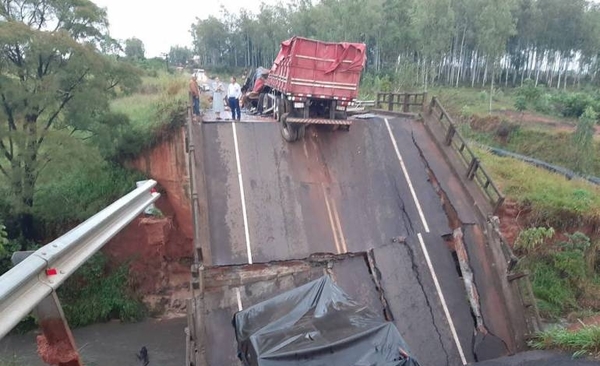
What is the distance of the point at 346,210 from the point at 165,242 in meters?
9.90

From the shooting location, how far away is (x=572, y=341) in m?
8.07

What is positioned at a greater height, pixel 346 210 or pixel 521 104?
pixel 521 104

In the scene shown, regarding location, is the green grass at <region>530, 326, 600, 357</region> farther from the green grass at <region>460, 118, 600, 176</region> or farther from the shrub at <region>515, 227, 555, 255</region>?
the green grass at <region>460, 118, 600, 176</region>


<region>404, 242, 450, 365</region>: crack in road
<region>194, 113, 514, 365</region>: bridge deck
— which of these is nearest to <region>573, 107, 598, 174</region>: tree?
<region>194, 113, 514, 365</region>: bridge deck

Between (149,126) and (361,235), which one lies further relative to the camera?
(149,126)

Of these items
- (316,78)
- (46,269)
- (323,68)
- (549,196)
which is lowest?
(549,196)

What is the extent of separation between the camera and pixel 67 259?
3297mm

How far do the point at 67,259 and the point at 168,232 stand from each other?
1493 cm

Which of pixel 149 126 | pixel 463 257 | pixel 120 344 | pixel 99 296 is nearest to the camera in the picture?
pixel 463 257

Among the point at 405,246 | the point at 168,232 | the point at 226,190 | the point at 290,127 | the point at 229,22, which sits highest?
the point at 229,22

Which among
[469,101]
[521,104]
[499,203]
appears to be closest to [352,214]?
[499,203]

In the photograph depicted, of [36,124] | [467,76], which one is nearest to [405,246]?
[36,124]

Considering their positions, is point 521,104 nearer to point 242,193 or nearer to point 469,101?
point 469,101

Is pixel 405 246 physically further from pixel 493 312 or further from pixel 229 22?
pixel 229 22
